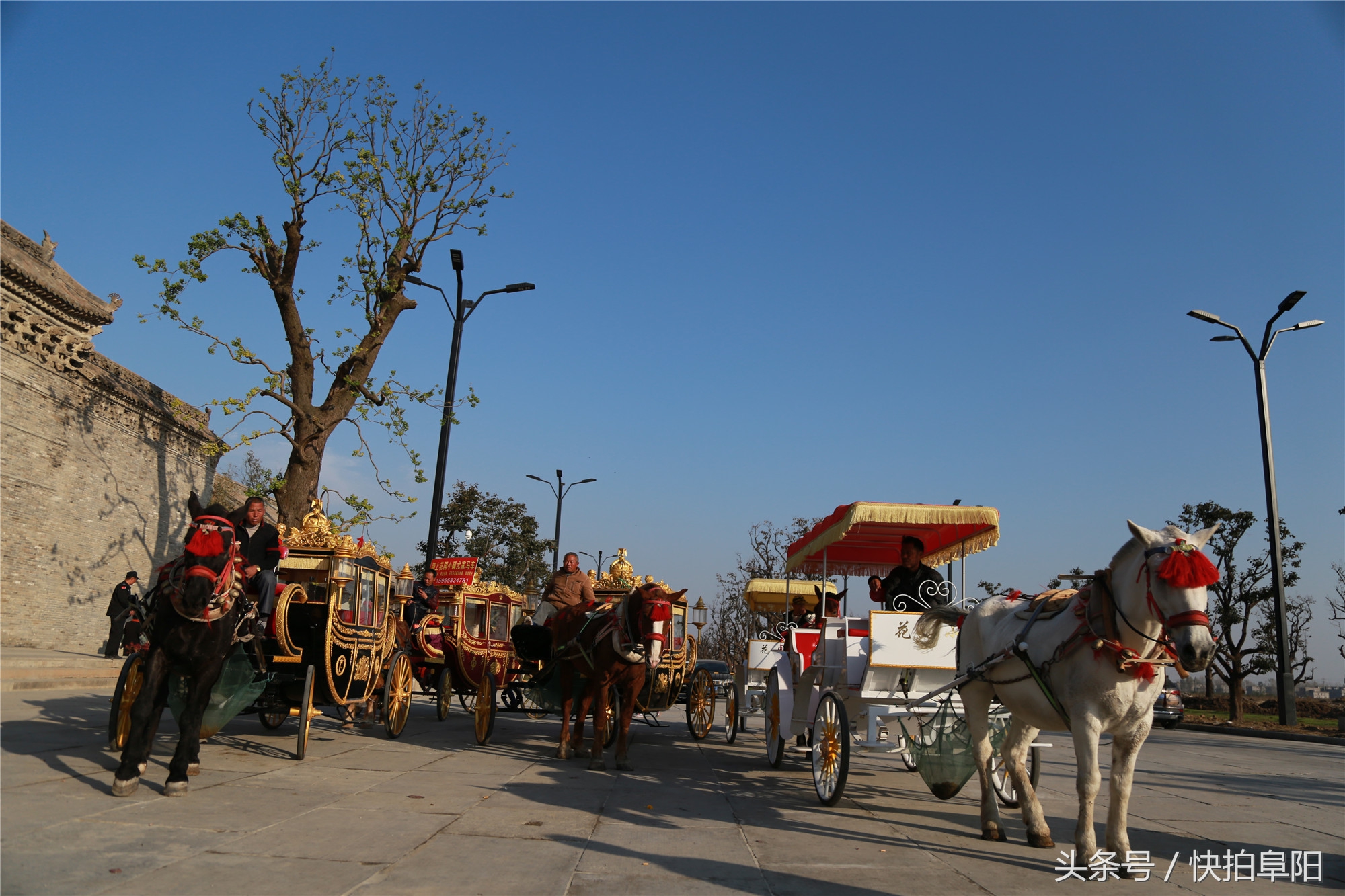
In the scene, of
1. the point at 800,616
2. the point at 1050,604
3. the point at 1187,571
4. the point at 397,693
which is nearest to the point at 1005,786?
the point at 1050,604

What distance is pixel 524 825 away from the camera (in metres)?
5.56

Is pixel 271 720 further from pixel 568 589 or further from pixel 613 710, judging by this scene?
pixel 613 710

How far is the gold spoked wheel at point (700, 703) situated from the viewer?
12.1 metres

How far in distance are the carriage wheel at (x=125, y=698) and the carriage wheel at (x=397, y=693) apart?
2.96 metres

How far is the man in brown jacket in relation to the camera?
10163 millimetres

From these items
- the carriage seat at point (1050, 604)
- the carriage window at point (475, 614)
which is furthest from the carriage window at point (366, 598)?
the carriage seat at point (1050, 604)

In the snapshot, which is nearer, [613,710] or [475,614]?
[613,710]

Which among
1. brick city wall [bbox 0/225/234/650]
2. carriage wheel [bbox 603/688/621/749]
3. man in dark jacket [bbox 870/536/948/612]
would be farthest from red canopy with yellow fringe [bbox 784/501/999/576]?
brick city wall [bbox 0/225/234/650]

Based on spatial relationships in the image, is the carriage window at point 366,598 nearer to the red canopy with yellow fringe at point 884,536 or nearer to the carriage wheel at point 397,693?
the carriage wheel at point 397,693

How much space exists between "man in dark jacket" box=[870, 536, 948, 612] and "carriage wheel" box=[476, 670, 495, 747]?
4865mm

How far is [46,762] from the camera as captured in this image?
253 inches

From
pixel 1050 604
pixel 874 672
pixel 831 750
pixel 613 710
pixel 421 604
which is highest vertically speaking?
pixel 1050 604

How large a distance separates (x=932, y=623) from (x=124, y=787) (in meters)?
5.95

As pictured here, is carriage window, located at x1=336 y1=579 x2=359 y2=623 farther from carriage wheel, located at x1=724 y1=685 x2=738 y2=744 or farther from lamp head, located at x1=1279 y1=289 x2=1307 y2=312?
lamp head, located at x1=1279 y1=289 x2=1307 y2=312
